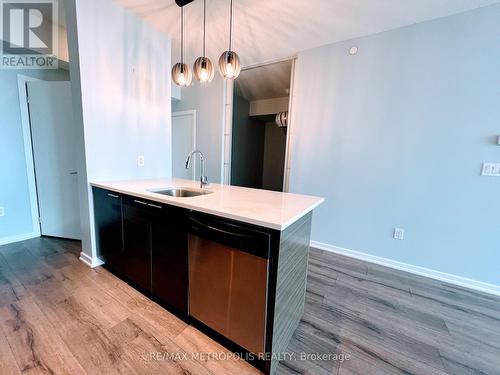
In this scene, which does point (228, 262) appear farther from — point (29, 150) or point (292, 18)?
point (29, 150)

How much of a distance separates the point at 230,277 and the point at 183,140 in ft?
11.9

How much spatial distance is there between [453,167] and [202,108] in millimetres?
3633

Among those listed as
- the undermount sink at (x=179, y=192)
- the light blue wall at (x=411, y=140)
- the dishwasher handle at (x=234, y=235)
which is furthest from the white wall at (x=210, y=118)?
the dishwasher handle at (x=234, y=235)

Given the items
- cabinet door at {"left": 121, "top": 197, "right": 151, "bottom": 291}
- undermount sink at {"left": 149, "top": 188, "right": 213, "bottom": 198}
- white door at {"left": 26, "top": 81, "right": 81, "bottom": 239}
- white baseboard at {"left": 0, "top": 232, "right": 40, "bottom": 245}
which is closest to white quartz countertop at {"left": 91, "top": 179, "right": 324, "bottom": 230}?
cabinet door at {"left": 121, "top": 197, "right": 151, "bottom": 291}

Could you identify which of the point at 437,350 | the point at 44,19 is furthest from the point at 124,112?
the point at 437,350

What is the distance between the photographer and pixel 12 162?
257cm

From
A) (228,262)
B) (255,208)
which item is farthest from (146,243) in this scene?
(255,208)

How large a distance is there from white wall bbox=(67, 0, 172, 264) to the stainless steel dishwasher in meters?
1.54

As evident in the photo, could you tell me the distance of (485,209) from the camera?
6.52 ft

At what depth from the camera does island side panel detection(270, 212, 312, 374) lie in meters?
1.09

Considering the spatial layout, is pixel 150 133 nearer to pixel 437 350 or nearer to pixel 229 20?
pixel 229 20

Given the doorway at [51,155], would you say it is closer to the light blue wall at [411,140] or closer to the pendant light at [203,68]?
the pendant light at [203,68]

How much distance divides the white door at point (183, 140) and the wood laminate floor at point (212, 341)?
2553 mm

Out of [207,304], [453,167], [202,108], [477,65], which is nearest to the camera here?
[207,304]
